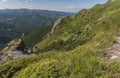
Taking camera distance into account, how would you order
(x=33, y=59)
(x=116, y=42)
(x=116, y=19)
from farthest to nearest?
(x=116, y=19) → (x=116, y=42) → (x=33, y=59)

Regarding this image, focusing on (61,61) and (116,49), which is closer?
(61,61)

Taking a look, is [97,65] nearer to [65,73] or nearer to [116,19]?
[65,73]

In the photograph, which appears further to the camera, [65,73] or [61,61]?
[61,61]

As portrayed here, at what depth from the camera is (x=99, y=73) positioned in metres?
17.6

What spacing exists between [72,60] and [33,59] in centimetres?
588

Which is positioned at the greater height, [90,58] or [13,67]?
[90,58]

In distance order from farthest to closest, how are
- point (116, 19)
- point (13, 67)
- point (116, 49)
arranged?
point (116, 19), point (116, 49), point (13, 67)

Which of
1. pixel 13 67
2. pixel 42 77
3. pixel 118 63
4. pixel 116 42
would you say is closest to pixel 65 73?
pixel 42 77

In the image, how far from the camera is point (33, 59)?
24.4m

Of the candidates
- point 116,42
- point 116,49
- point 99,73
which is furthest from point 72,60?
point 116,42

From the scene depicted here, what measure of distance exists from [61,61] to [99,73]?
3.21m

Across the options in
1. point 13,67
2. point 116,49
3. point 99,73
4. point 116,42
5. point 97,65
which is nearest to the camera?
point 99,73

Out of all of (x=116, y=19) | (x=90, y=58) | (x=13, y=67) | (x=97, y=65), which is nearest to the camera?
(x=97, y=65)

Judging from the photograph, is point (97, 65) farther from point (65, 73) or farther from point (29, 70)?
point (29, 70)
